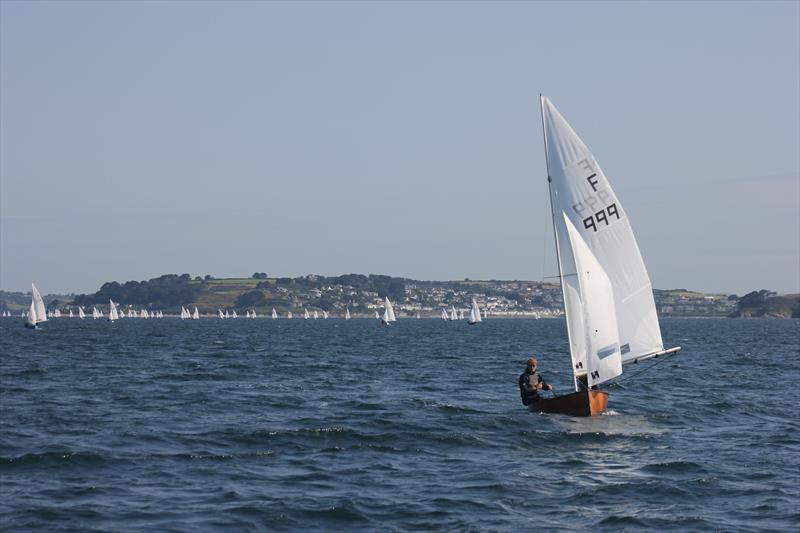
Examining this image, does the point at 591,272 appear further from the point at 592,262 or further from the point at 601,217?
the point at 601,217

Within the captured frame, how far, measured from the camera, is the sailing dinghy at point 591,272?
92.1 ft

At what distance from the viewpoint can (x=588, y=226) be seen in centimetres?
2834

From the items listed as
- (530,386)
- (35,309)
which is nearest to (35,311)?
(35,309)

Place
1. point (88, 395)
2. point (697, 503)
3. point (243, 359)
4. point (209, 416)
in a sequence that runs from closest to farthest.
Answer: point (697, 503), point (209, 416), point (88, 395), point (243, 359)

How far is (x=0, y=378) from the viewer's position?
140ft

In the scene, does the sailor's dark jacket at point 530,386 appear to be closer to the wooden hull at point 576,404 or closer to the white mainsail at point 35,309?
the wooden hull at point 576,404

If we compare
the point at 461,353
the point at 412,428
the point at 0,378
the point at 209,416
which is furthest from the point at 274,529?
the point at 461,353

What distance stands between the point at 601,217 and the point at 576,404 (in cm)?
537

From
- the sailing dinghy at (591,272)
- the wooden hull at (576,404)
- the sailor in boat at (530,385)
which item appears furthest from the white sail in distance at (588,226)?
the sailor in boat at (530,385)

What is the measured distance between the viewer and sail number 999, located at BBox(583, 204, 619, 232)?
28109mm

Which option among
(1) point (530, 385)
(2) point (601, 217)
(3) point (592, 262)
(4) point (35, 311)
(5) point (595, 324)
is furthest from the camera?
(4) point (35, 311)

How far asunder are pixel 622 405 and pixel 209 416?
44.6 ft

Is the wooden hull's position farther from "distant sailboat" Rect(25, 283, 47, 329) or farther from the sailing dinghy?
"distant sailboat" Rect(25, 283, 47, 329)

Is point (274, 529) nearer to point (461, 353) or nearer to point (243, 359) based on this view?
point (243, 359)
